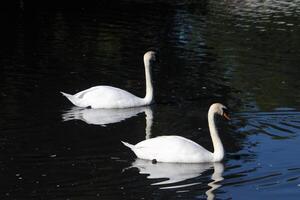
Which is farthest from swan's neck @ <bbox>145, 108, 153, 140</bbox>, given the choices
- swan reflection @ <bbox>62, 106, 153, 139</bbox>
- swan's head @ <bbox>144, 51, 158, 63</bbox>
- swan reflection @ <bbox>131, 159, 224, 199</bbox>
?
swan reflection @ <bbox>131, 159, 224, 199</bbox>

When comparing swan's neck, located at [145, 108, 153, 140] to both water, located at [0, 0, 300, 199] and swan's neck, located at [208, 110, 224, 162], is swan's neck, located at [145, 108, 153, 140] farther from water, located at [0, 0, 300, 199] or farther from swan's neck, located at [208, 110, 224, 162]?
swan's neck, located at [208, 110, 224, 162]

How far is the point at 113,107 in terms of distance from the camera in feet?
56.2

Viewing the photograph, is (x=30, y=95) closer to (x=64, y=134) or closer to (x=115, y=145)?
(x=64, y=134)

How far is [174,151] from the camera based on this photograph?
13102 millimetres

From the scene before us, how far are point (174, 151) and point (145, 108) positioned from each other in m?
4.47

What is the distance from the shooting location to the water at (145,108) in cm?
1213

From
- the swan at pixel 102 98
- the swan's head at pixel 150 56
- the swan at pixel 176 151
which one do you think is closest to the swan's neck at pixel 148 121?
the swan at pixel 102 98

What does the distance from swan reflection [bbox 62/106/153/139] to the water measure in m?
0.02

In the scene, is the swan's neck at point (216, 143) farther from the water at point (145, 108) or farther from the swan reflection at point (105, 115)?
the swan reflection at point (105, 115)

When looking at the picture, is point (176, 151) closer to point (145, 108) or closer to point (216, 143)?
point (216, 143)

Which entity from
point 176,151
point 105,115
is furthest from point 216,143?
point 105,115

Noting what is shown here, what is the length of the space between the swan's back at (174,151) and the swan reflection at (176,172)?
10 centimetres

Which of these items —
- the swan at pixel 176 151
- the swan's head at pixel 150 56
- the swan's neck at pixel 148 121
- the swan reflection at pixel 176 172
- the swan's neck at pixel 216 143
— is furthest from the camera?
the swan's head at pixel 150 56

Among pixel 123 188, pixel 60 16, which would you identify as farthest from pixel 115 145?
pixel 60 16
